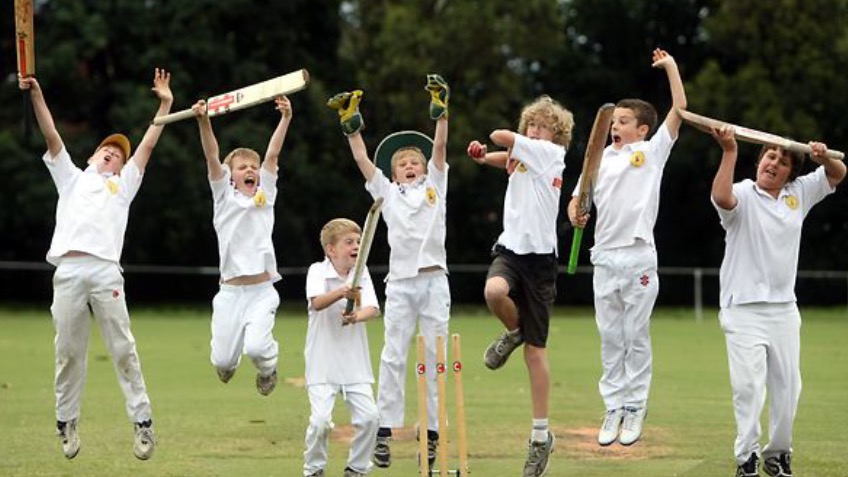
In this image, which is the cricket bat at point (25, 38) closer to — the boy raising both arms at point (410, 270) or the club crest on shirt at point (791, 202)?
the boy raising both arms at point (410, 270)

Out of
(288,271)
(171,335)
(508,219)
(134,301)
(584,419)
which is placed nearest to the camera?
(508,219)

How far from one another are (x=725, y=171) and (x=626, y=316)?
1.53m

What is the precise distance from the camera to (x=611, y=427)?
36.5 ft

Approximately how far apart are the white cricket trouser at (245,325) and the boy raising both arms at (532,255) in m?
1.66

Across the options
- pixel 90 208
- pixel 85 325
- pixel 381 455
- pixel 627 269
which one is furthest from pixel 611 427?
pixel 90 208

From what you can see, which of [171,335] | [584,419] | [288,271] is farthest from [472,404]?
[288,271]

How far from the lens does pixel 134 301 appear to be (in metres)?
36.0

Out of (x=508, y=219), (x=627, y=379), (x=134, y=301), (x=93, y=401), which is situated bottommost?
(x=134, y=301)

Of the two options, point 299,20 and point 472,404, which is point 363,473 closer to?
point 472,404

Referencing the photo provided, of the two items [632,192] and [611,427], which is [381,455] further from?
[632,192]

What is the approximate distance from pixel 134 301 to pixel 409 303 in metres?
25.0

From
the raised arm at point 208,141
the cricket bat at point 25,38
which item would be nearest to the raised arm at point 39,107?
the cricket bat at point 25,38

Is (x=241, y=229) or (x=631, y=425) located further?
(x=241, y=229)

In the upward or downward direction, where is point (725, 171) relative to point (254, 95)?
downward
